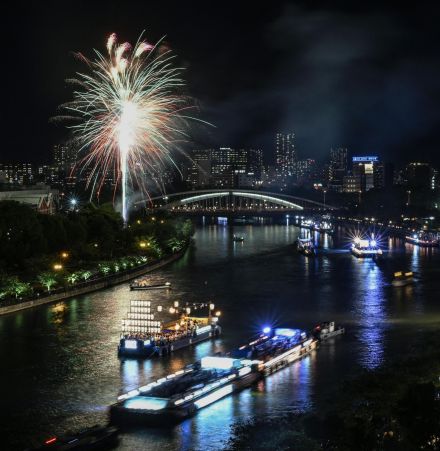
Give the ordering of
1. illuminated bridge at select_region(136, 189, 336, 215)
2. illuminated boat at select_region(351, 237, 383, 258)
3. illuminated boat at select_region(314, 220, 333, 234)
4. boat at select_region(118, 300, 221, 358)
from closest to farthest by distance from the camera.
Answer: boat at select_region(118, 300, 221, 358) → illuminated boat at select_region(351, 237, 383, 258) → illuminated boat at select_region(314, 220, 333, 234) → illuminated bridge at select_region(136, 189, 336, 215)

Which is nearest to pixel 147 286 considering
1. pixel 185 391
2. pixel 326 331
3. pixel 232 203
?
pixel 326 331

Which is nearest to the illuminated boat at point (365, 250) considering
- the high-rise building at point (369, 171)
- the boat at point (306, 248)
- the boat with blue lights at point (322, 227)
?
the boat at point (306, 248)

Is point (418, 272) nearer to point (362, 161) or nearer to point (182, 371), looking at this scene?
point (182, 371)

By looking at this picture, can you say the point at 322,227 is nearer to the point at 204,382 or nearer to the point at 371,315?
the point at 371,315

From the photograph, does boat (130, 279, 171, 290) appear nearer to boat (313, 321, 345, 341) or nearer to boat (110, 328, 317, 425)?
boat (313, 321, 345, 341)

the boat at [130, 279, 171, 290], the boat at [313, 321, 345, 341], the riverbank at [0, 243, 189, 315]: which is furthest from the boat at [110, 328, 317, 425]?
the boat at [130, 279, 171, 290]
